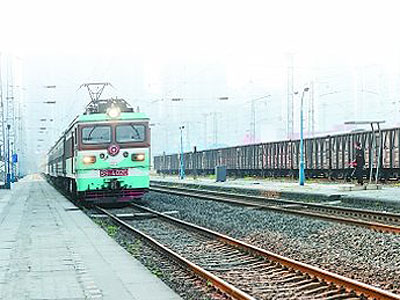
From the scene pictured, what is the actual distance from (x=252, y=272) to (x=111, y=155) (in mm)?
12201

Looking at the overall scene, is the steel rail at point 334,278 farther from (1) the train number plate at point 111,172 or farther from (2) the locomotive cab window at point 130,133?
(2) the locomotive cab window at point 130,133

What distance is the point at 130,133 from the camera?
2105 centimetres

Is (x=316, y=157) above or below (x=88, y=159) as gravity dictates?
above

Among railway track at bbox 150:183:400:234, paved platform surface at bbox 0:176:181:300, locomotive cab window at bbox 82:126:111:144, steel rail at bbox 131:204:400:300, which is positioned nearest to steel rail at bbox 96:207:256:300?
paved platform surface at bbox 0:176:181:300

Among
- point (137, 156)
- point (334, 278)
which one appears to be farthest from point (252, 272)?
point (137, 156)

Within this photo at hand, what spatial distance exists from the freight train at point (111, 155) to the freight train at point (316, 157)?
29.3 ft

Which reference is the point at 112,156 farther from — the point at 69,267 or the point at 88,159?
the point at 69,267

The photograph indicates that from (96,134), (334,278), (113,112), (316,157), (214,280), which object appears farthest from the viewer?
(316,157)

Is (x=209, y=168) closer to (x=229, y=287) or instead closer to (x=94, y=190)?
(x=94, y=190)

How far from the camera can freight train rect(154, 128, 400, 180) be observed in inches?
1264

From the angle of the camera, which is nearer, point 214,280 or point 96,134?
point 214,280

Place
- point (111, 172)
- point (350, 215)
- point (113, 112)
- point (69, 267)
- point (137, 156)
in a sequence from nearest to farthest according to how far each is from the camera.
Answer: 1. point (69, 267)
2. point (350, 215)
3. point (111, 172)
4. point (137, 156)
5. point (113, 112)

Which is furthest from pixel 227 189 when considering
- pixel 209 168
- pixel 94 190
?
pixel 209 168

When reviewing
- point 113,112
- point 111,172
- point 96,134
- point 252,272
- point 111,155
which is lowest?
point 252,272
